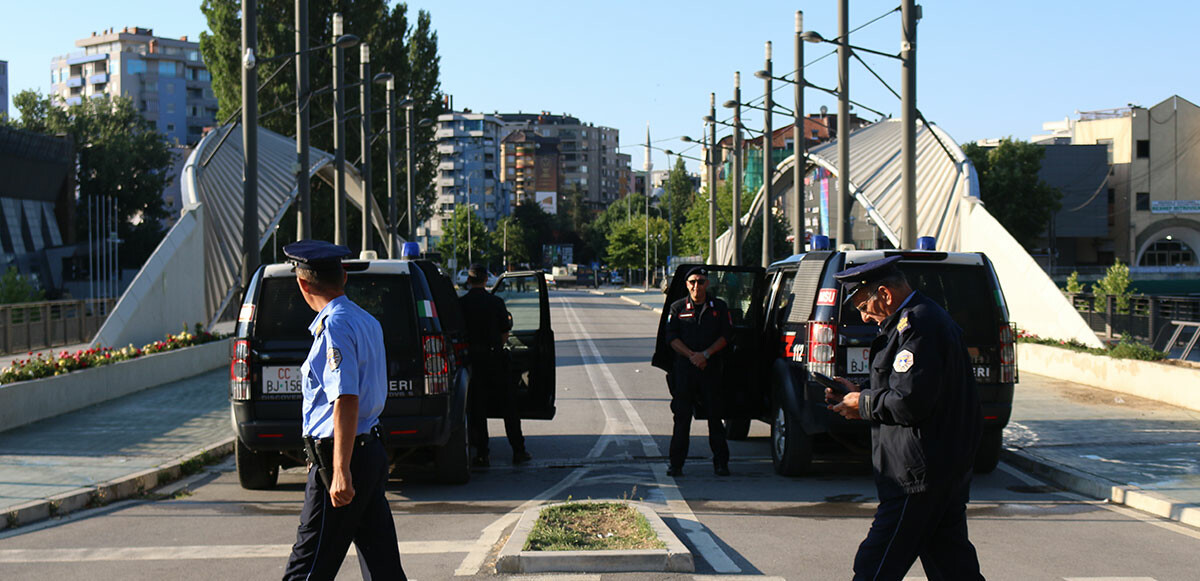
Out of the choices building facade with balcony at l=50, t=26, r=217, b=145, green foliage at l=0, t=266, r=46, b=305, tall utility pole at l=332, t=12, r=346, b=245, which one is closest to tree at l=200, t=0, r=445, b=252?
green foliage at l=0, t=266, r=46, b=305

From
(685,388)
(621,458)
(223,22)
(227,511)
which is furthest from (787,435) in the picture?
(223,22)

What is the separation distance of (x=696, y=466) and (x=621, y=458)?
2.66 ft

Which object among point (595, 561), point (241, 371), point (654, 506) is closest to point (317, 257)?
point (595, 561)

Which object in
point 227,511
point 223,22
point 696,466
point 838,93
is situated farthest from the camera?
point 223,22

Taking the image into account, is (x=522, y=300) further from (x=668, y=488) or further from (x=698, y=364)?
(x=668, y=488)

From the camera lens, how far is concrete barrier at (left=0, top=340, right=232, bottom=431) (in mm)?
12609

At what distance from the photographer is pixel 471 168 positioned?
17038cm

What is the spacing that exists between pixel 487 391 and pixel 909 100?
35.7 ft

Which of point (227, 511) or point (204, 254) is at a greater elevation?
point (204, 254)

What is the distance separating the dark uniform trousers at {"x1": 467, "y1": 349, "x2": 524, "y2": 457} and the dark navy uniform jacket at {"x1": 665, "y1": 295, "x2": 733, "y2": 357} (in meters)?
1.69

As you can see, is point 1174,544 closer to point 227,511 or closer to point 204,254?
point 227,511

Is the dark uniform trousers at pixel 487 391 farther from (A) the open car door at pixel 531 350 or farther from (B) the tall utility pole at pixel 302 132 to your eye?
(B) the tall utility pole at pixel 302 132

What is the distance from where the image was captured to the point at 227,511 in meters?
8.59

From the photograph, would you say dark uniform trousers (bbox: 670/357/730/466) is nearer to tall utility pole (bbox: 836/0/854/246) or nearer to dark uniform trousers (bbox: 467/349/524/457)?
dark uniform trousers (bbox: 467/349/524/457)
